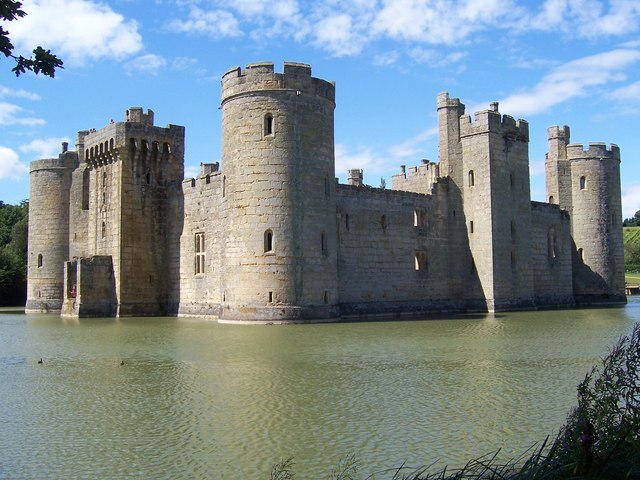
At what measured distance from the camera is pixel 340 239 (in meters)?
30.1

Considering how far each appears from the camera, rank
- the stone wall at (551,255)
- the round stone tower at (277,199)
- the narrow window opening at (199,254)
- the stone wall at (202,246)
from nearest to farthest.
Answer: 1. the round stone tower at (277,199)
2. the stone wall at (202,246)
3. the narrow window opening at (199,254)
4. the stone wall at (551,255)

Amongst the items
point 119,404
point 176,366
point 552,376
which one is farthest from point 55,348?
point 552,376

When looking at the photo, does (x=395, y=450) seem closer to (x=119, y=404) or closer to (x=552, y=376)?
(x=119, y=404)

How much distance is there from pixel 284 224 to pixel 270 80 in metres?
5.29

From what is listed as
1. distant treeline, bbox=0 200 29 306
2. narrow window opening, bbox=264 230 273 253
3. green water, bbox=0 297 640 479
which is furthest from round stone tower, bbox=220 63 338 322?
distant treeline, bbox=0 200 29 306

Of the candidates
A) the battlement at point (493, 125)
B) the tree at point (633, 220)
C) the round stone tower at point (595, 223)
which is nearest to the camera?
the battlement at point (493, 125)

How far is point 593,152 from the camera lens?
1635 inches

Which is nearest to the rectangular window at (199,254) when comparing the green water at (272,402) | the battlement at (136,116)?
the battlement at (136,116)

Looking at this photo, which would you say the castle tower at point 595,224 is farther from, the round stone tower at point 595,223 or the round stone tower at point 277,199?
the round stone tower at point 277,199

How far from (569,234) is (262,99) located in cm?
2256

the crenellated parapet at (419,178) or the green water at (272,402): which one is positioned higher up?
the crenellated parapet at (419,178)

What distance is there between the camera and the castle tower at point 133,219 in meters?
31.4

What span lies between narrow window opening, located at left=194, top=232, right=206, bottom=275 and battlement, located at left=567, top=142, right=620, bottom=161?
75.0 feet

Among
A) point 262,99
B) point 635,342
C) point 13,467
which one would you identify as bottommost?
point 13,467
